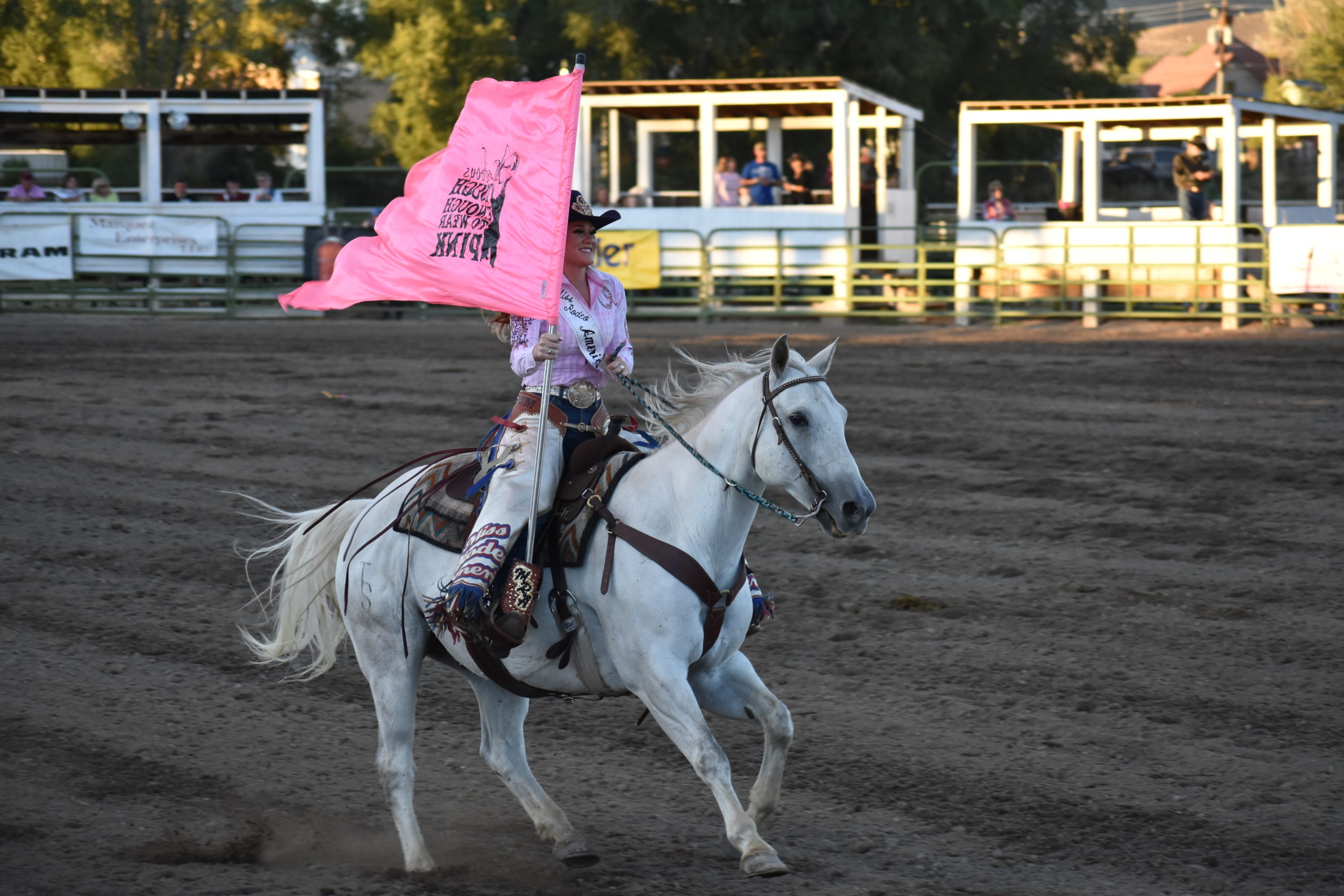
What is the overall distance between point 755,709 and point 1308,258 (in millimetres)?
18241

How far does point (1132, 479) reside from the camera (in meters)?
11.8

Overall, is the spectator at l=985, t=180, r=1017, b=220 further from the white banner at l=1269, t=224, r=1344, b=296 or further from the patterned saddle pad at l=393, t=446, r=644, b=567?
the patterned saddle pad at l=393, t=446, r=644, b=567

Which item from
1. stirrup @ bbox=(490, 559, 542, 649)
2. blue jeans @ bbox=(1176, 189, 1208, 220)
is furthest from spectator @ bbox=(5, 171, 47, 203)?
stirrup @ bbox=(490, 559, 542, 649)

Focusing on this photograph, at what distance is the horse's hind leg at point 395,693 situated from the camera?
17.0 ft

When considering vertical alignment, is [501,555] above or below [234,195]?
below

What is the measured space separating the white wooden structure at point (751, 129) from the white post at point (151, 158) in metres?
7.47

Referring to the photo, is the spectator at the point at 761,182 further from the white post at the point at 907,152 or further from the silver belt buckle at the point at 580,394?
the silver belt buckle at the point at 580,394

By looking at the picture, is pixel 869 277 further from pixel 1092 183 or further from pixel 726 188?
pixel 1092 183

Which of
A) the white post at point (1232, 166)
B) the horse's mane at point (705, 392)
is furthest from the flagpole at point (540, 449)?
the white post at point (1232, 166)

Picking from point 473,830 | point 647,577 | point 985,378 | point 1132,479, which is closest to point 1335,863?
point 647,577

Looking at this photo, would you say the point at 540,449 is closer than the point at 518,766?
Yes

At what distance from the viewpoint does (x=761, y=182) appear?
83.1 ft

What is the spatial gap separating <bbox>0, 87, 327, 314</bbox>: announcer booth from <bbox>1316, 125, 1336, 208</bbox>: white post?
17.4 metres

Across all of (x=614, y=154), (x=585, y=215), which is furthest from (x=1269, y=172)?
(x=585, y=215)
